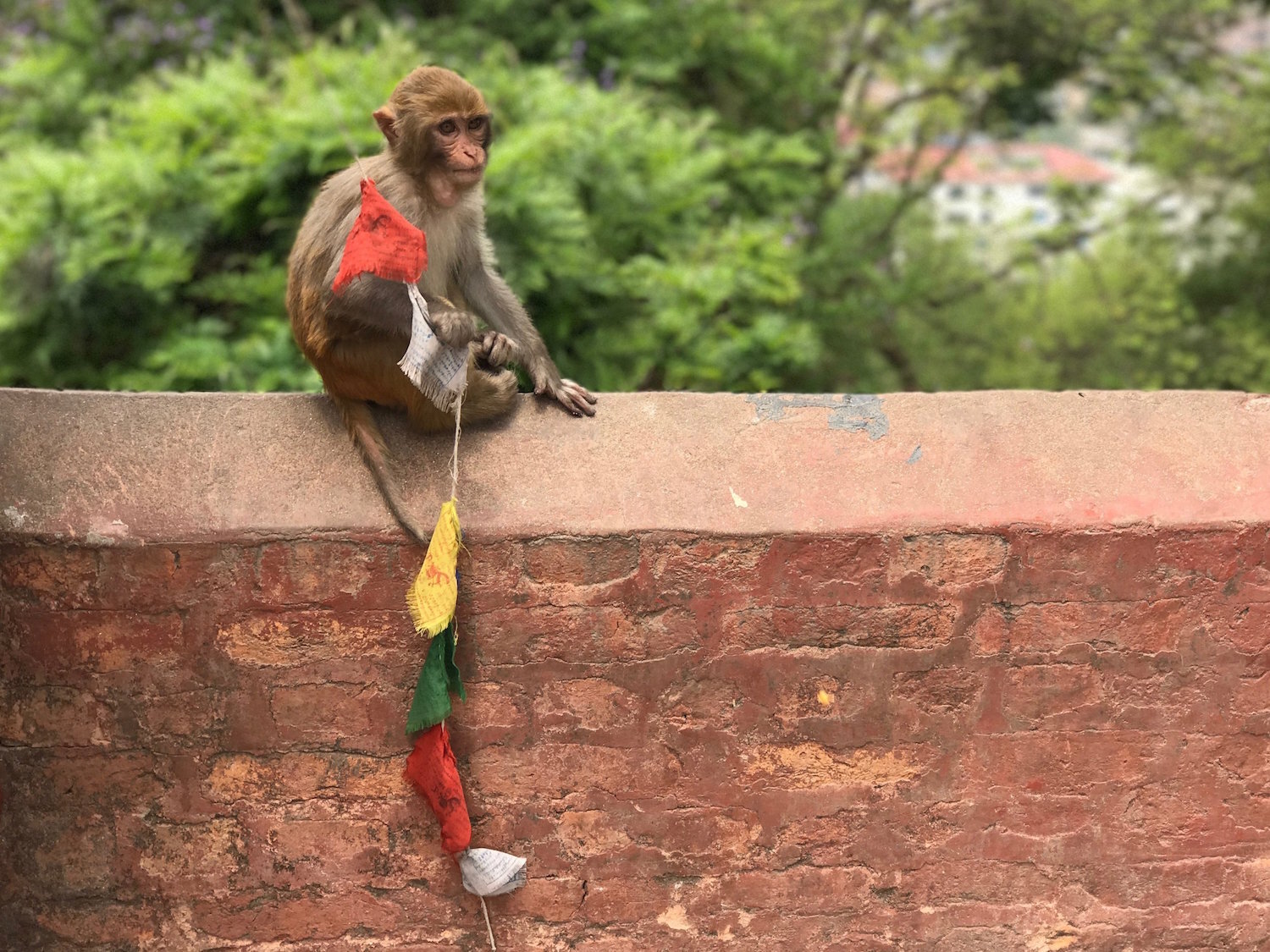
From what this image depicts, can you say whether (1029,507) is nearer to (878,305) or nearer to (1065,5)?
(878,305)

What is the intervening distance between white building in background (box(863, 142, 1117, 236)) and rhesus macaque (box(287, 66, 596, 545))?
8.69m

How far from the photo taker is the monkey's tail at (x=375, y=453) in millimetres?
2684

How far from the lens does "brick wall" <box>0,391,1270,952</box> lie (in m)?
2.71

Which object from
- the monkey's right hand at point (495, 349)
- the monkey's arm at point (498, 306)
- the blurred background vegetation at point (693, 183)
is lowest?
the blurred background vegetation at point (693, 183)

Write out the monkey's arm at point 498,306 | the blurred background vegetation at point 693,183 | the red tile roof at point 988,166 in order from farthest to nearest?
the red tile roof at point 988,166, the blurred background vegetation at point 693,183, the monkey's arm at point 498,306

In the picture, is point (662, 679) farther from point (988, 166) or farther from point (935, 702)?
point (988, 166)

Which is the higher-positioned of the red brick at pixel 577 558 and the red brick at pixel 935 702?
the red brick at pixel 577 558

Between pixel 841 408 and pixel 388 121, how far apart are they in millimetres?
1373

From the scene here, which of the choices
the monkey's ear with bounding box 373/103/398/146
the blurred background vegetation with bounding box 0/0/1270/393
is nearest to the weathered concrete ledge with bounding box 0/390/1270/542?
the monkey's ear with bounding box 373/103/398/146

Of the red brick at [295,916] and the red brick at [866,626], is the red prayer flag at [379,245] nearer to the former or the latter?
the red brick at [866,626]

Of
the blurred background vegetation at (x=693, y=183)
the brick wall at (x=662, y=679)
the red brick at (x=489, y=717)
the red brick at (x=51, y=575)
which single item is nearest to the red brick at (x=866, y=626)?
the brick wall at (x=662, y=679)

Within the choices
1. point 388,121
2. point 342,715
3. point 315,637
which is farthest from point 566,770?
point 388,121

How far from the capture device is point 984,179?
43.5ft

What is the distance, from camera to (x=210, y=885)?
276 cm
